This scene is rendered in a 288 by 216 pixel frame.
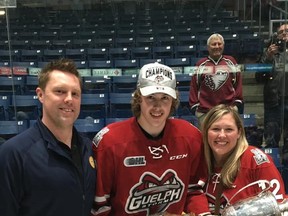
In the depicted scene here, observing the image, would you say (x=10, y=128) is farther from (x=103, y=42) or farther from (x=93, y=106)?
(x=103, y=42)

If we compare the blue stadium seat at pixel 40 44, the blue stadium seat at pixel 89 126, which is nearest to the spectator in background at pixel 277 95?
the blue stadium seat at pixel 89 126

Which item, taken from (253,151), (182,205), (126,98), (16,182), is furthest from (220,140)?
(126,98)

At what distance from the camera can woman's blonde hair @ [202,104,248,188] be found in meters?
1.81

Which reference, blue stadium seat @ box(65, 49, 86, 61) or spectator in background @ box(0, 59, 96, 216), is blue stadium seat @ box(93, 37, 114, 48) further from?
spectator in background @ box(0, 59, 96, 216)

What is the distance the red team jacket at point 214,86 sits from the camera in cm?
396

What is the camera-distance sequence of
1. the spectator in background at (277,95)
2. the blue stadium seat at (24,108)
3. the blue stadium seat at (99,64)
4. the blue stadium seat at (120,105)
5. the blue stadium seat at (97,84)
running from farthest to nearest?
the blue stadium seat at (99,64) → the blue stadium seat at (97,84) → the blue stadium seat at (120,105) → the blue stadium seat at (24,108) → the spectator in background at (277,95)

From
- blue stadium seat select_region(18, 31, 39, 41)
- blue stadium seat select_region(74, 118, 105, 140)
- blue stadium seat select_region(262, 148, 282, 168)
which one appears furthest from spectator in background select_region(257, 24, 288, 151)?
blue stadium seat select_region(18, 31, 39, 41)

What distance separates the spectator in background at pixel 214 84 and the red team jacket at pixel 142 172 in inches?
82.0

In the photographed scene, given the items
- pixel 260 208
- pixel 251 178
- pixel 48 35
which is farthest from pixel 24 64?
pixel 260 208

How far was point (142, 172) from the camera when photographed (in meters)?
1.77

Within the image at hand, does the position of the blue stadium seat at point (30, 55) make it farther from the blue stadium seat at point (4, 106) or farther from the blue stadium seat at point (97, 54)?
the blue stadium seat at point (4, 106)

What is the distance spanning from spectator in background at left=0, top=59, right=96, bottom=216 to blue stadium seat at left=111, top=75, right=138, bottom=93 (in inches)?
144

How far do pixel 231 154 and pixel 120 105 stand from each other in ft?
10.3

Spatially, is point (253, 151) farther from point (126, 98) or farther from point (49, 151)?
point (126, 98)
